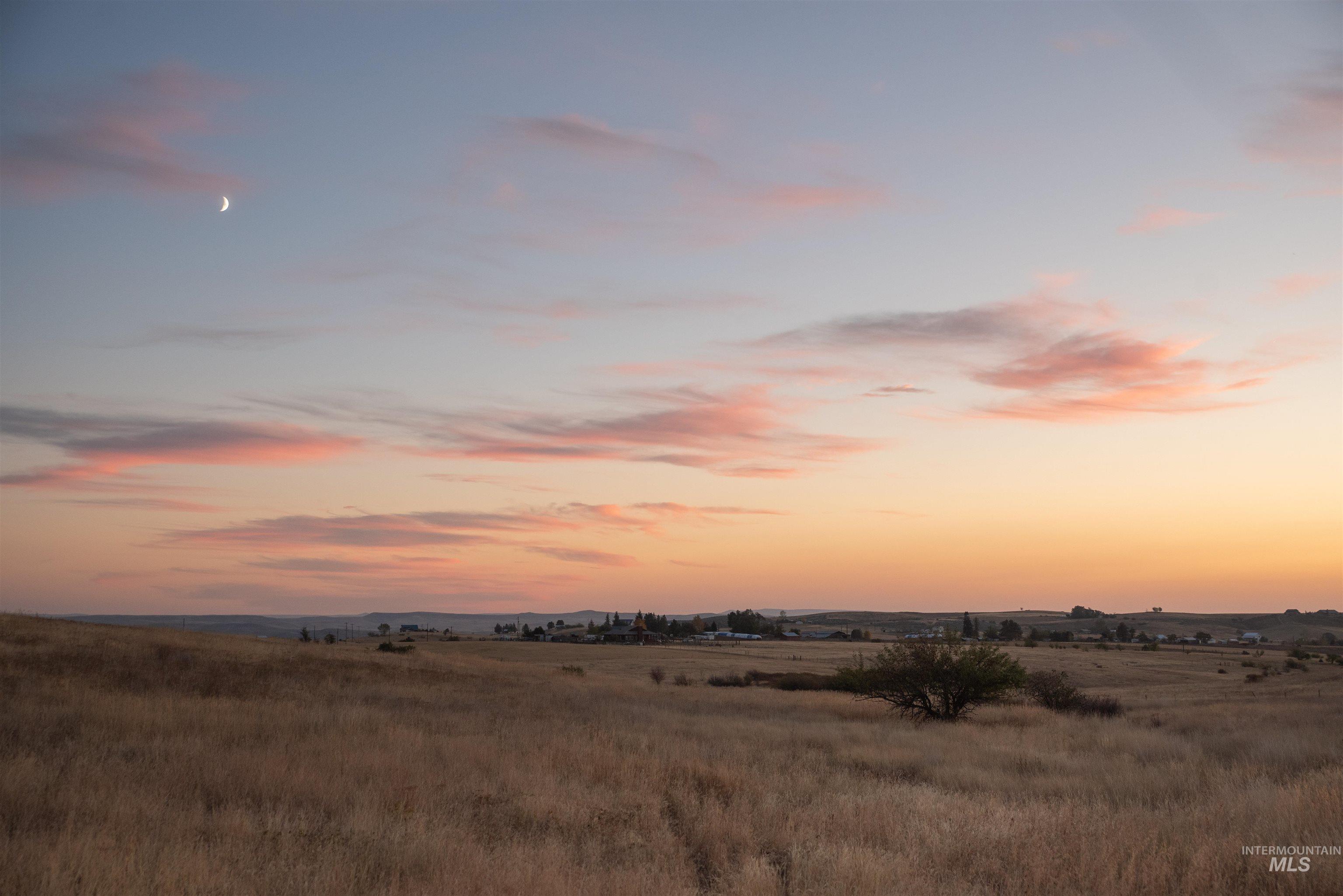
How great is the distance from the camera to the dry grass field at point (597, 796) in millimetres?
8242

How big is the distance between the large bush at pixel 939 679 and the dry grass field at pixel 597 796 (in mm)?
3831

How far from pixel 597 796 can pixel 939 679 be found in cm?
2088

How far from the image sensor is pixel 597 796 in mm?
12297

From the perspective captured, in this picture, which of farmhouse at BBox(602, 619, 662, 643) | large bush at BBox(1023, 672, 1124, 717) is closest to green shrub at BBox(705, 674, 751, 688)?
large bush at BBox(1023, 672, 1124, 717)

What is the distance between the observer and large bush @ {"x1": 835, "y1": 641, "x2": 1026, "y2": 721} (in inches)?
1177

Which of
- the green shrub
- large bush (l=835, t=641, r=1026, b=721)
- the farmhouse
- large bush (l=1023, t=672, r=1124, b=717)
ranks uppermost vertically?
large bush (l=835, t=641, r=1026, b=721)

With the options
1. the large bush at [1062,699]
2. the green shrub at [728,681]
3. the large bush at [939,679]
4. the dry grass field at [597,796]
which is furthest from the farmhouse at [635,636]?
the dry grass field at [597,796]

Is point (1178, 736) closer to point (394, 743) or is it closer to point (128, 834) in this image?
point (394, 743)

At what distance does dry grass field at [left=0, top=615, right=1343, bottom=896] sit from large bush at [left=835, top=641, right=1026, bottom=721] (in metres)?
3.83

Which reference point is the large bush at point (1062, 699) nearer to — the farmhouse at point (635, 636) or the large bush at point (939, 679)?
the large bush at point (939, 679)

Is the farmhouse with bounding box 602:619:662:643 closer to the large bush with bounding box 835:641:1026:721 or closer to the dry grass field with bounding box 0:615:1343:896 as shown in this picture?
the large bush with bounding box 835:641:1026:721

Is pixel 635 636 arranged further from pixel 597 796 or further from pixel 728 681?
pixel 597 796

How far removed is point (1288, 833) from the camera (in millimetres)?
10094

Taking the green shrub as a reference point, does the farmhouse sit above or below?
below
